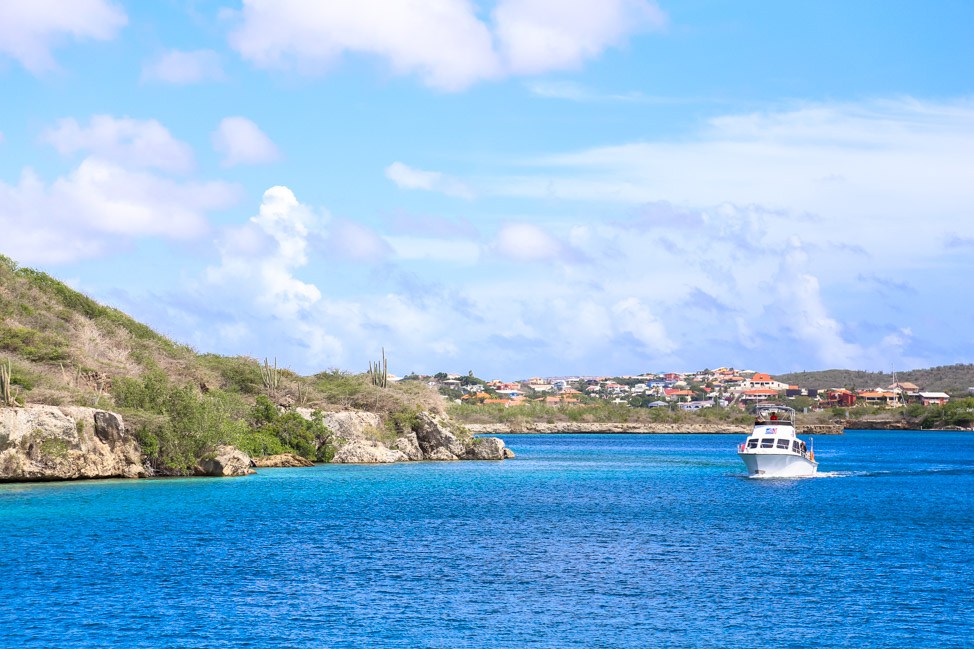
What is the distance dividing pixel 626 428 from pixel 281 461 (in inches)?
4966

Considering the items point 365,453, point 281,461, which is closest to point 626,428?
point 365,453

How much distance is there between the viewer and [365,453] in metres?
77.9

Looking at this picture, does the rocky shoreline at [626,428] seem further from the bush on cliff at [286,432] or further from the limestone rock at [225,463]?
the limestone rock at [225,463]

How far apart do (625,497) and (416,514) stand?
14324mm

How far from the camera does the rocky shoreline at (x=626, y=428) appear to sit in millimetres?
181500

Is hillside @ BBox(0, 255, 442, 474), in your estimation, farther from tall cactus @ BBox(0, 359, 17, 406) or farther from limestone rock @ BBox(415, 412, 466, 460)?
limestone rock @ BBox(415, 412, 466, 460)

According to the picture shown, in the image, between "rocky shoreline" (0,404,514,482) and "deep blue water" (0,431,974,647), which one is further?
"rocky shoreline" (0,404,514,482)

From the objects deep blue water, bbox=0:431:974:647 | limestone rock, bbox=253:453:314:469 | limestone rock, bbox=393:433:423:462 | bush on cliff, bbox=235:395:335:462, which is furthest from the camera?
limestone rock, bbox=393:433:423:462

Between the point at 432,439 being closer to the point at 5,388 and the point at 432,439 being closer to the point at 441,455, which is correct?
the point at 441,455

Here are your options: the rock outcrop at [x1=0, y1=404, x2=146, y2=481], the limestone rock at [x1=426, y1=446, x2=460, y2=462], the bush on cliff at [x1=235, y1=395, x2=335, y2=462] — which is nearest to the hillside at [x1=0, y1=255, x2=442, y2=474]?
the bush on cliff at [x1=235, y1=395, x2=335, y2=462]

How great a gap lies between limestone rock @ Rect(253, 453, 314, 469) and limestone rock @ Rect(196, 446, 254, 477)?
7417 millimetres

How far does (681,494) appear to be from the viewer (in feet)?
186

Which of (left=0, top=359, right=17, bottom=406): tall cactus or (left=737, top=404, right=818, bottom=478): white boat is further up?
(left=0, top=359, right=17, bottom=406): tall cactus

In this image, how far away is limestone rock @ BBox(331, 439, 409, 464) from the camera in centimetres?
7669
